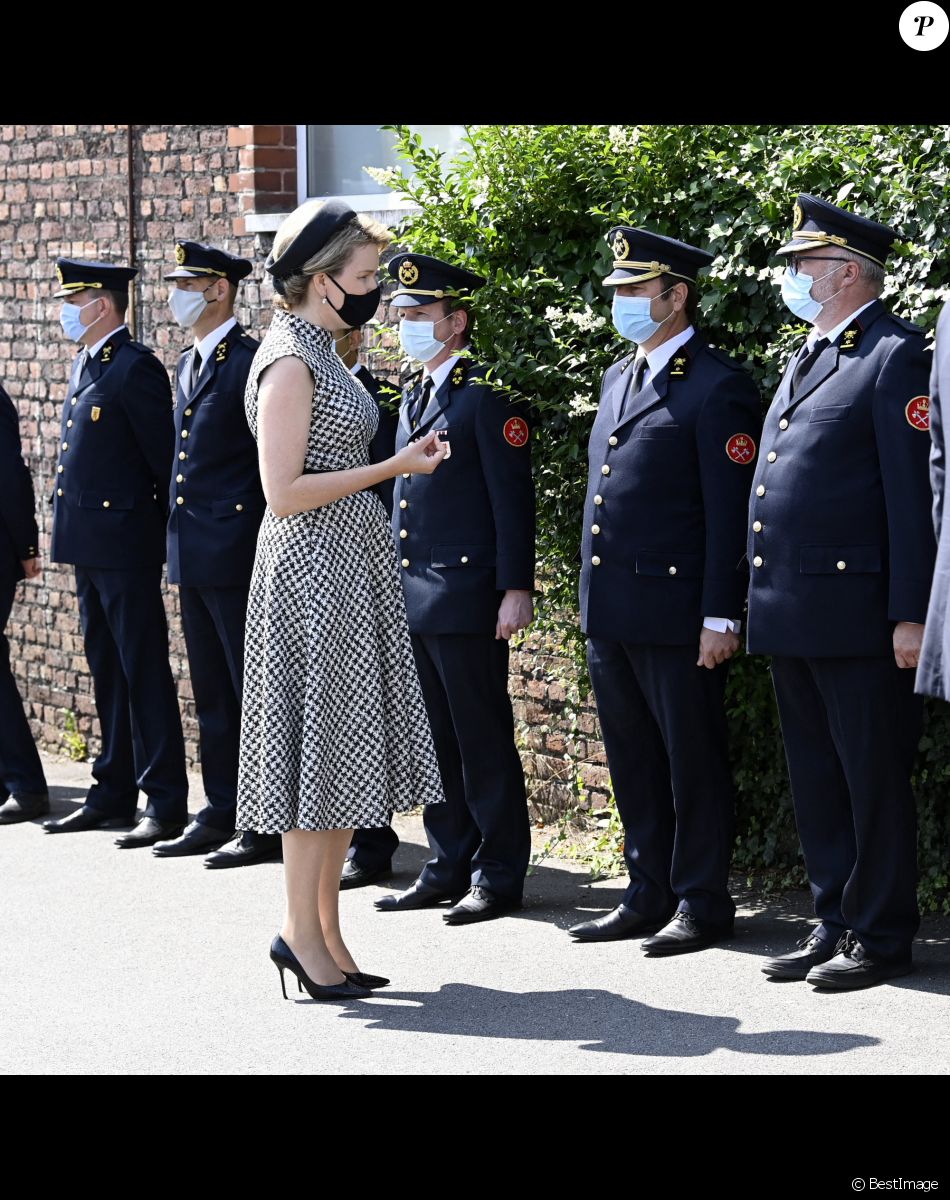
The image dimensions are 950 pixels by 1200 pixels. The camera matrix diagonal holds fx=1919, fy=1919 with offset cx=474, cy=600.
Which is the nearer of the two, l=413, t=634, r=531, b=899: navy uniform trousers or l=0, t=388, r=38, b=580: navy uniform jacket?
l=413, t=634, r=531, b=899: navy uniform trousers

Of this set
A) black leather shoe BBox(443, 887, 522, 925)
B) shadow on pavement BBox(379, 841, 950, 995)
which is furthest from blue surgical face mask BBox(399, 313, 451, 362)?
shadow on pavement BBox(379, 841, 950, 995)

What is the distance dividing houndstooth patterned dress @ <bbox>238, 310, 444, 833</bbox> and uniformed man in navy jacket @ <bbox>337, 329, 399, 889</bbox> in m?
1.54

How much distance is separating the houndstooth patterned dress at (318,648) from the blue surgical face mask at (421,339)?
1025mm

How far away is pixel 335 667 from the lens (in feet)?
16.8

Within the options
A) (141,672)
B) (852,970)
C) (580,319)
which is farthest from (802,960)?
(141,672)

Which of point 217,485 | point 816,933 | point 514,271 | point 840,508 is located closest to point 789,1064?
point 816,933

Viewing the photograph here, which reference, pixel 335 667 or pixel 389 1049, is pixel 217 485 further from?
pixel 389 1049

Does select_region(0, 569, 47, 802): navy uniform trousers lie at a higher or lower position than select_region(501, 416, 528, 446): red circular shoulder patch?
lower

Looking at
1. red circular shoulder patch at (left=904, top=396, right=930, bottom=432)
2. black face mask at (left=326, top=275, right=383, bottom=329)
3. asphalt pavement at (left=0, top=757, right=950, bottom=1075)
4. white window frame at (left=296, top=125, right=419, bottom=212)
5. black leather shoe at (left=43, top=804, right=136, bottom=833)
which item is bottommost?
asphalt pavement at (left=0, top=757, right=950, bottom=1075)

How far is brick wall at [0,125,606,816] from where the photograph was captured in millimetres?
7719

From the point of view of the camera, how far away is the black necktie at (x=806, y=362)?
5.30 m

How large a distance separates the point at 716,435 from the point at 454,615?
3.67ft

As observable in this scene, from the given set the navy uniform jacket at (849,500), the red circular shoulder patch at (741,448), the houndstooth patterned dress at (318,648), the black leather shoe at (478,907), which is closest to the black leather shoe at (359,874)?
the black leather shoe at (478,907)
